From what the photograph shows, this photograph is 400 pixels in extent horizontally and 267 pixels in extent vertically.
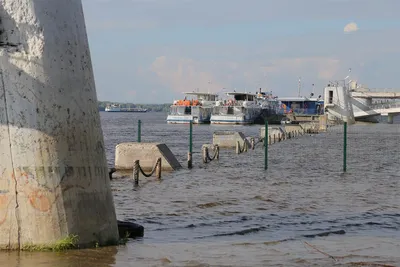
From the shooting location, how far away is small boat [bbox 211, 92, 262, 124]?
113500mm

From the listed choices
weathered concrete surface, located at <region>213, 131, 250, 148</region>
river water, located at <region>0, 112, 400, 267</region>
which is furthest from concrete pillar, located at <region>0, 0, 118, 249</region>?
weathered concrete surface, located at <region>213, 131, 250, 148</region>

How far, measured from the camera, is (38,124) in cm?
906

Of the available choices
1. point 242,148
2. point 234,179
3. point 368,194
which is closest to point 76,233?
point 368,194

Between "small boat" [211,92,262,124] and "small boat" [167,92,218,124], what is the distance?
149 centimetres

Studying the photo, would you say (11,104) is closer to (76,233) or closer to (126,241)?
(76,233)

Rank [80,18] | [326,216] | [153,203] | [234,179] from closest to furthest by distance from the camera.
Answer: [80,18] → [326,216] → [153,203] → [234,179]

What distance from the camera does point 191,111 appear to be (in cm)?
11806

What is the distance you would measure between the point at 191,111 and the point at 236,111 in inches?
274

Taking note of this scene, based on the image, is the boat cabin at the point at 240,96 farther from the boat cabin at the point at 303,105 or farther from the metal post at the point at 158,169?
the metal post at the point at 158,169

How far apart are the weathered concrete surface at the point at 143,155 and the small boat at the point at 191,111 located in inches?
3525

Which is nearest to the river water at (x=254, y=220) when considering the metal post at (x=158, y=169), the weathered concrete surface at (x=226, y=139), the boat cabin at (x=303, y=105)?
the metal post at (x=158, y=169)

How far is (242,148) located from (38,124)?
29252mm

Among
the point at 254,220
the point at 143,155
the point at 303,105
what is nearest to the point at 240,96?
the point at 303,105

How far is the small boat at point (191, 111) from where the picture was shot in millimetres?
116438
